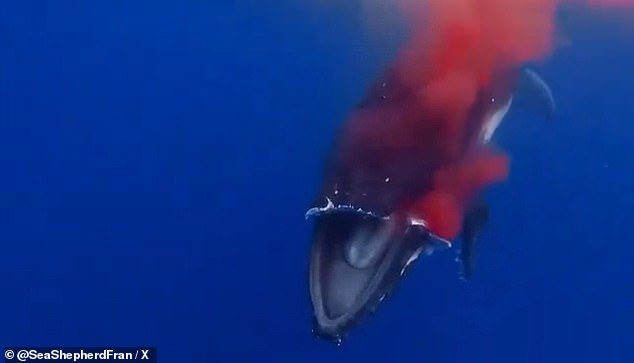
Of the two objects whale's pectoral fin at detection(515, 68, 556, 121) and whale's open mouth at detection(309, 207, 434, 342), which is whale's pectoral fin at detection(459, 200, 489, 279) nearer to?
whale's open mouth at detection(309, 207, 434, 342)

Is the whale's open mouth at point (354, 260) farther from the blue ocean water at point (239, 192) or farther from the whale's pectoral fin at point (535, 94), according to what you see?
the whale's pectoral fin at point (535, 94)

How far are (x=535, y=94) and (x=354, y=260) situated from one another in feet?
1.49

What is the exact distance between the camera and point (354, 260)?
1467 millimetres

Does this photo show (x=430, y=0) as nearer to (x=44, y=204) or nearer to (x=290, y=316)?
(x=290, y=316)

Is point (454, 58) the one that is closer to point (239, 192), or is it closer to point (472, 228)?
point (472, 228)

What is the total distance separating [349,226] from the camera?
1.44 metres

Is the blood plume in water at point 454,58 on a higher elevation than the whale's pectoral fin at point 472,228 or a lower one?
higher

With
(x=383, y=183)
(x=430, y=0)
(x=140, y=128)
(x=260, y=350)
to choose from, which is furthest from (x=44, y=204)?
(x=430, y=0)

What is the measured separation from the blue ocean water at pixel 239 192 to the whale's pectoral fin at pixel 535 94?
2 cm

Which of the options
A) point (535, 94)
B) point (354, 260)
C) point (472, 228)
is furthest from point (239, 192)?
point (535, 94)

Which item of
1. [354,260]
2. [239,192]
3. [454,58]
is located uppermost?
[454,58]

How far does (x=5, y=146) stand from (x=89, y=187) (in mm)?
168

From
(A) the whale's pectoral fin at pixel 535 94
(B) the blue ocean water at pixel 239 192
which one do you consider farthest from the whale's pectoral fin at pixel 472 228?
(A) the whale's pectoral fin at pixel 535 94

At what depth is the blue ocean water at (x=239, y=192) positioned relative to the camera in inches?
57.3
